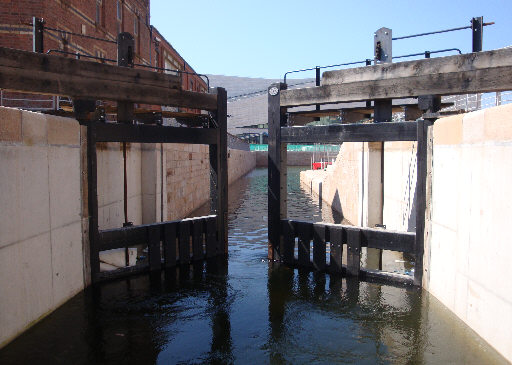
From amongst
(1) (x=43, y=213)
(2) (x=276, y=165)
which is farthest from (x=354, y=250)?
(1) (x=43, y=213)

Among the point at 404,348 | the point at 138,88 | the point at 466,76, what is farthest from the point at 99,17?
the point at 404,348

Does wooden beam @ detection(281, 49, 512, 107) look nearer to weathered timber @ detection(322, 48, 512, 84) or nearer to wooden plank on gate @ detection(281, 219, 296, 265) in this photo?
weathered timber @ detection(322, 48, 512, 84)

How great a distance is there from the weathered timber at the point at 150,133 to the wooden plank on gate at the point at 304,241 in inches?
125

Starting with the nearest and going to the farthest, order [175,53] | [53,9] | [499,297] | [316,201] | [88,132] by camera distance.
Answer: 1. [499,297]
2. [88,132]
3. [53,9]
4. [316,201]
5. [175,53]

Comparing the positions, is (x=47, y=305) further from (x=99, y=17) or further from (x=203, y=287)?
(x=99, y=17)

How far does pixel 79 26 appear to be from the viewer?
57.4 ft

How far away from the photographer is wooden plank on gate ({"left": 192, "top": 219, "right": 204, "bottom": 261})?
428 inches

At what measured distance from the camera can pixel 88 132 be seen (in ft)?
28.6

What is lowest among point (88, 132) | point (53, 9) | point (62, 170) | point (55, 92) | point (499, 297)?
point (499, 297)

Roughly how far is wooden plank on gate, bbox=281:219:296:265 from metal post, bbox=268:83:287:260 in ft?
0.63

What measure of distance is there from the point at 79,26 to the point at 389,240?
1493 cm

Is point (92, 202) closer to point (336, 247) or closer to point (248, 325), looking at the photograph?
point (248, 325)

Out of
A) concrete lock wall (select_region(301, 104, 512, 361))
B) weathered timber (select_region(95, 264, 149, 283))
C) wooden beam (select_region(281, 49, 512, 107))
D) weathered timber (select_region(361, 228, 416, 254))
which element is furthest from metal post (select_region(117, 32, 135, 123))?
concrete lock wall (select_region(301, 104, 512, 361))

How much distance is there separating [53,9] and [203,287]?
11906 millimetres
